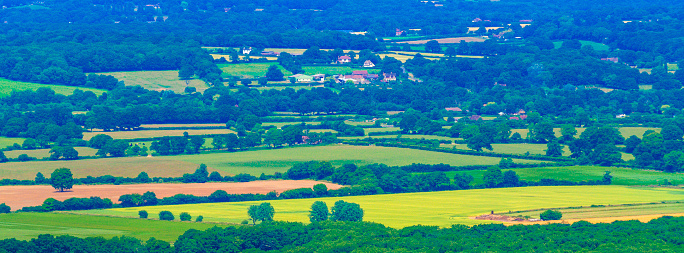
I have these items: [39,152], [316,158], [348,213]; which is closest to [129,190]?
[348,213]

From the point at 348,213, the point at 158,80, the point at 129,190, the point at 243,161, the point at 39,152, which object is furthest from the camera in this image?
the point at 158,80

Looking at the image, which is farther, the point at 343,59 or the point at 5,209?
the point at 343,59

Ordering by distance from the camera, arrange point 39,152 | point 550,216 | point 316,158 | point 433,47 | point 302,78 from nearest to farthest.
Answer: point 550,216 < point 316,158 < point 39,152 < point 302,78 < point 433,47

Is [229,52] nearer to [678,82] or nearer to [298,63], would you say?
[298,63]

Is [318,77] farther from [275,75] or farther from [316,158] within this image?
[316,158]

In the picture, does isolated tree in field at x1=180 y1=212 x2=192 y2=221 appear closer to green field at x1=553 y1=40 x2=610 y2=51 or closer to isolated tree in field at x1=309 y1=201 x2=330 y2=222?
isolated tree in field at x1=309 y1=201 x2=330 y2=222

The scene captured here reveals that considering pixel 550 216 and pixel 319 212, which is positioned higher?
pixel 319 212

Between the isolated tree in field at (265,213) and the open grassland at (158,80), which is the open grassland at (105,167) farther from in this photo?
the open grassland at (158,80)
